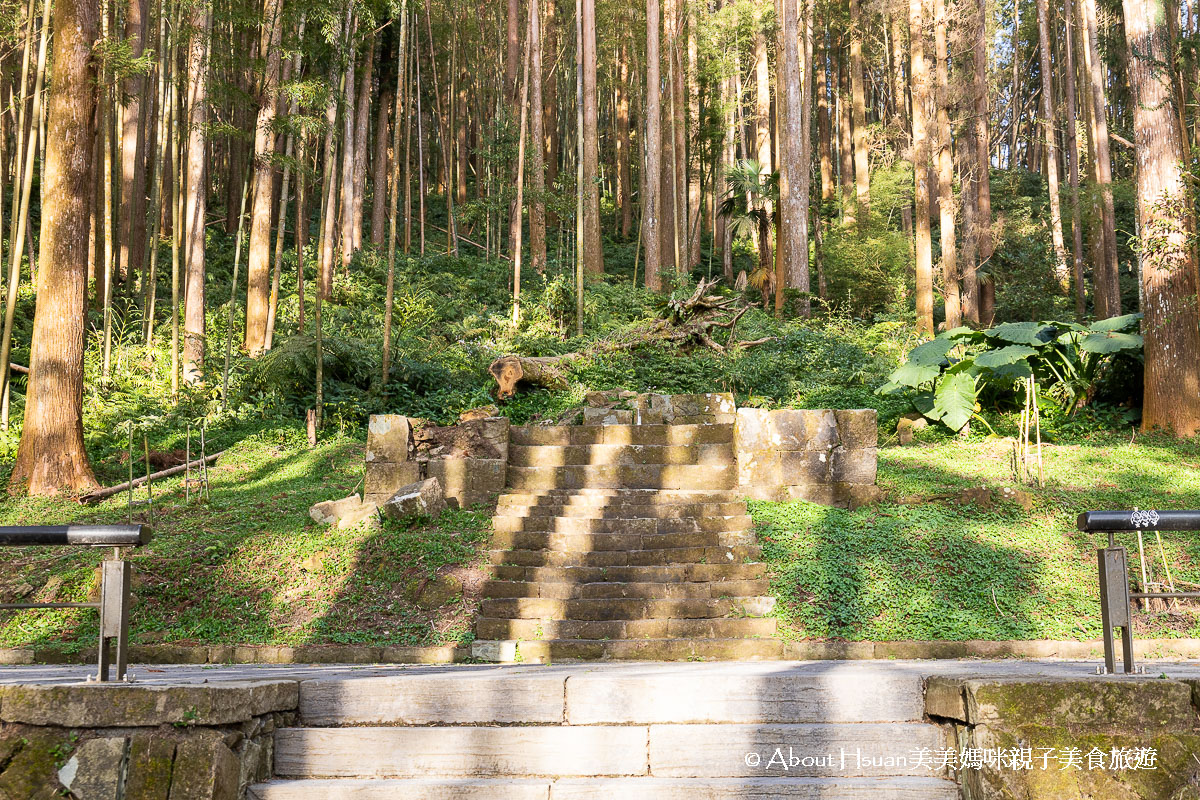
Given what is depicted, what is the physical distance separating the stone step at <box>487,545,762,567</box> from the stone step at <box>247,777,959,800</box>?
3.71 m

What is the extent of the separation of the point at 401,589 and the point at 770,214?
16.9 meters

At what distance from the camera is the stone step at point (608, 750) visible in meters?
3.55

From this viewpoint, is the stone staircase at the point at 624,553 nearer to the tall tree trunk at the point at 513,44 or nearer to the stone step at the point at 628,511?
the stone step at the point at 628,511

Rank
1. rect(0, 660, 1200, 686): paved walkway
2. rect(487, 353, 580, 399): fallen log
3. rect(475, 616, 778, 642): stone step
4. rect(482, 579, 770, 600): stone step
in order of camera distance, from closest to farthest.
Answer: rect(0, 660, 1200, 686): paved walkway
rect(475, 616, 778, 642): stone step
rect(482, 579, 770, 600): stone step
rect(487, 353, 580, 399): fallen log

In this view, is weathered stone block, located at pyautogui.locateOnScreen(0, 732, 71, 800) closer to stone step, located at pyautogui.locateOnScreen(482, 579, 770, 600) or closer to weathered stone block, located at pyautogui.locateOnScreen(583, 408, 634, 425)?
stone step, located at pyautogui.locateOnScreen(482, 579, 770, 600)

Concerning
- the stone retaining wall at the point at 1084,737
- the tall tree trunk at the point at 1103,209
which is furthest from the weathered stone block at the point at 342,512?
the tall tree trunk at the point at 1103,209

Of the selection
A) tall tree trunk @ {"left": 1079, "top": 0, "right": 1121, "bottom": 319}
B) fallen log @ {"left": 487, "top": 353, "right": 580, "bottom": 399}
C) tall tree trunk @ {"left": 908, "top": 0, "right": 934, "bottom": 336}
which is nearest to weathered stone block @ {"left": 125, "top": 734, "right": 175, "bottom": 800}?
→ fallen log @ {"left": 487, "top": 353, "right": 580, "bottom": 399}

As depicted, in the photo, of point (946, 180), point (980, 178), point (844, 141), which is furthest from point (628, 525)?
point (844, 141)

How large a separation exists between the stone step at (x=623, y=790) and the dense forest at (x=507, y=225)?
24.6 ft

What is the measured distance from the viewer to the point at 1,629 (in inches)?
255

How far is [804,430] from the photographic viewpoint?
8461 mm

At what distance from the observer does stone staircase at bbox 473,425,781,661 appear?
6.38m

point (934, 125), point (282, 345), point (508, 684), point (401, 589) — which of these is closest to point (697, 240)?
point (934, 125)

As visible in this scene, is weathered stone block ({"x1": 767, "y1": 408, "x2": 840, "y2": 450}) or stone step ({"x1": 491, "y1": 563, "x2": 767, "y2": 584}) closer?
stone step ({"x1": 491, "y1": 563, "x2": 767, "y2": 584})
